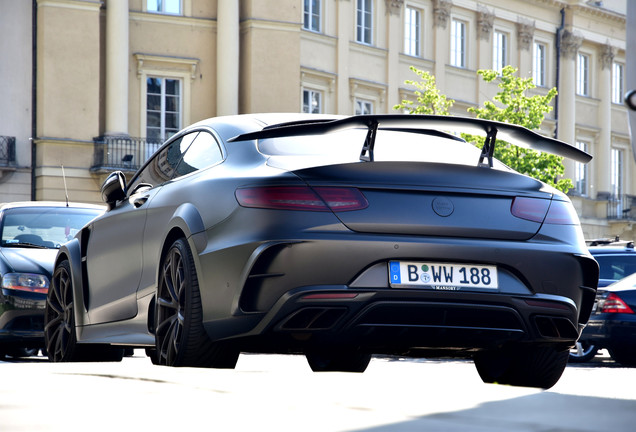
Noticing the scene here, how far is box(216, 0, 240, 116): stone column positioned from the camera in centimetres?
3541

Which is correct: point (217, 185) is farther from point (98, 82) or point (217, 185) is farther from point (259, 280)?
point (98, 82)

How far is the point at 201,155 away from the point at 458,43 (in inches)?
1467

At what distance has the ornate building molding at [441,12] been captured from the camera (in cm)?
4191

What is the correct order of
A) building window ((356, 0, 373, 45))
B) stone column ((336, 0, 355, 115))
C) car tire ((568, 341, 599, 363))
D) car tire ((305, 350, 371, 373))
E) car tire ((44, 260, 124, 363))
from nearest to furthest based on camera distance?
1. car tire ((305, 350, 371, 373))
2. car tire ((44, 260, 124, 363))
3. car tire ((568, 341, 599, 363))
4. stone column ((336, 0, 355, 115))
5. building window ((356, 0, 373, 45))

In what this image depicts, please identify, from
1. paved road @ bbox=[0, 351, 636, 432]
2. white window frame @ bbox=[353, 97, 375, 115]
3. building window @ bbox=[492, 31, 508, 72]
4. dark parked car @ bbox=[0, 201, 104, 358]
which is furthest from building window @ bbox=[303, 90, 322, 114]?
paved road @ bbox=[0, 351, 636, 432]

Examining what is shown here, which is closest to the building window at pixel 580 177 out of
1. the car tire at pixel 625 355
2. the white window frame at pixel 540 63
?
the white window frame at pixel 540 63

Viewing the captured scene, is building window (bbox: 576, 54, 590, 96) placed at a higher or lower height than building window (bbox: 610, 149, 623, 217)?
higher

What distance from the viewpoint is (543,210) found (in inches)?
236

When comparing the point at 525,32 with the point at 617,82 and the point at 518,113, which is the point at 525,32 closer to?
the point at 617,82

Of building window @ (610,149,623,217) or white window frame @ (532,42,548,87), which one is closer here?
white window frame @ (532,42,548,87)

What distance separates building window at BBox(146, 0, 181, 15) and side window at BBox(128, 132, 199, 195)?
28.1 metres

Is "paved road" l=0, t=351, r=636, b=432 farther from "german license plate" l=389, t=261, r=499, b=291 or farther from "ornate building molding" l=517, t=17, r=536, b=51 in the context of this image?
"ornate building molding" l=517, t=17, r=536, b=51

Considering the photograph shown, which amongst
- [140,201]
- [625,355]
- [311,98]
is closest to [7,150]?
[311,98]

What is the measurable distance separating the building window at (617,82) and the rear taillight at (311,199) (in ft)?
152
